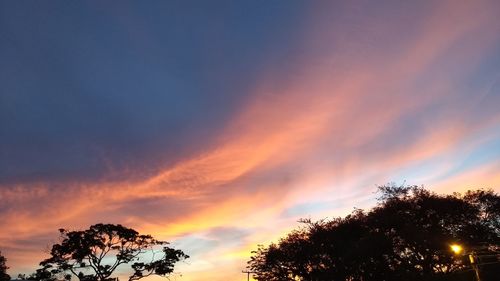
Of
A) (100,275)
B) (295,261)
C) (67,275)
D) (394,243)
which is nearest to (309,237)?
(295,261)

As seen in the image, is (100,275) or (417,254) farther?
(100,275)

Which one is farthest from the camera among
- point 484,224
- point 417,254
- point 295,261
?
point 295,261

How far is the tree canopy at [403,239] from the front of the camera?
162 feet

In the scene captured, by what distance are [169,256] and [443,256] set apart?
113ft

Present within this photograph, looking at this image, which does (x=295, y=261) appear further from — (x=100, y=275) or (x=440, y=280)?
(x=100, y=275)

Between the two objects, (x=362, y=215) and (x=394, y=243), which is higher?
(x=362, y=215)

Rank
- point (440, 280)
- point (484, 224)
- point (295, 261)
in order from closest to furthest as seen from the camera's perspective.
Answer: point (440, 280)
point (484, 224)
point (295, 261)

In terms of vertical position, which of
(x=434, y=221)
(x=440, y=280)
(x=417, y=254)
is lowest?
(x=440, y=280)

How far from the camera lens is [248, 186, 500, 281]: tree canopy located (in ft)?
162

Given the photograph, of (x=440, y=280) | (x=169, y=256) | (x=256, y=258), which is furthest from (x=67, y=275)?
(x=440, y=280)

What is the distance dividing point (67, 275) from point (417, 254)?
42804mm

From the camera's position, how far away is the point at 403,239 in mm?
50562

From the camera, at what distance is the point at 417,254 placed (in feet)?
167

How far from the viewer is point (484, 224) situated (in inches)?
2127
